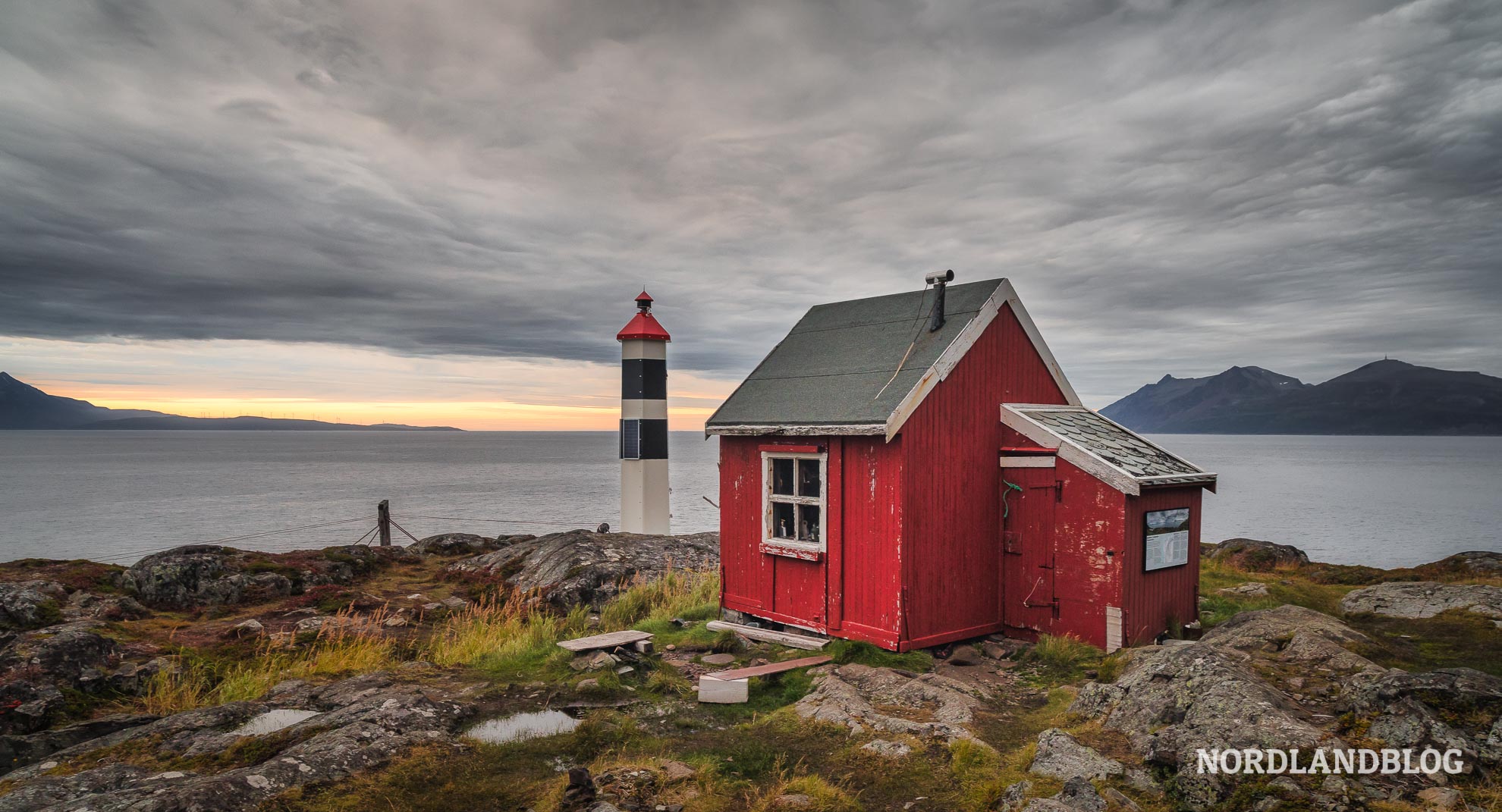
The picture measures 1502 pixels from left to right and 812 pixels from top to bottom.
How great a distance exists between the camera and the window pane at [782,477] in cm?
1137

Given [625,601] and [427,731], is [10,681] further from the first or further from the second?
[625,601]

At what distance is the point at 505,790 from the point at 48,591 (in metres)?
11.7

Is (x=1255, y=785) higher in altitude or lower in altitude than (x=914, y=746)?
higher

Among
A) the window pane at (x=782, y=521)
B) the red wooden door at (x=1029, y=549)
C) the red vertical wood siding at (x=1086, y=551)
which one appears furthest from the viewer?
the window pane at (x=782, y=521)

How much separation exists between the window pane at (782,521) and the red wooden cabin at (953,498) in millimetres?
26

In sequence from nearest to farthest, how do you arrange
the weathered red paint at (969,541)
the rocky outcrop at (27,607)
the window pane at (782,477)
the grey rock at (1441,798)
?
the grey rock at (1441,798)
the weathered red paint at (969,541)
the rocky outcrop at (27,607)
the window pane at (782,477)

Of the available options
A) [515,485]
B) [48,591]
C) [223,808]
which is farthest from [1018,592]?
[515,485]

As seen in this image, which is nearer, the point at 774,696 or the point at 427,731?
the point at 427,731

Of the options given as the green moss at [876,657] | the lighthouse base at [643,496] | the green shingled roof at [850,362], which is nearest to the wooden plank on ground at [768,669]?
the green moss at [876,657]

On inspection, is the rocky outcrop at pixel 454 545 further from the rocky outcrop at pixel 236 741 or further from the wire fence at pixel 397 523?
the wire fence at pixel 397 523

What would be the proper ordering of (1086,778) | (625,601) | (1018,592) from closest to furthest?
(1086,778), (1018,592), (625,601)

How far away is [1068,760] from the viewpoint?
19.9 ft

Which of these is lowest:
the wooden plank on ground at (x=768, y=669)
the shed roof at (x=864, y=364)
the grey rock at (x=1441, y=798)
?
the wooden plank on ground at (x=768, y=669)

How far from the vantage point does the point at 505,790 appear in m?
6.13
